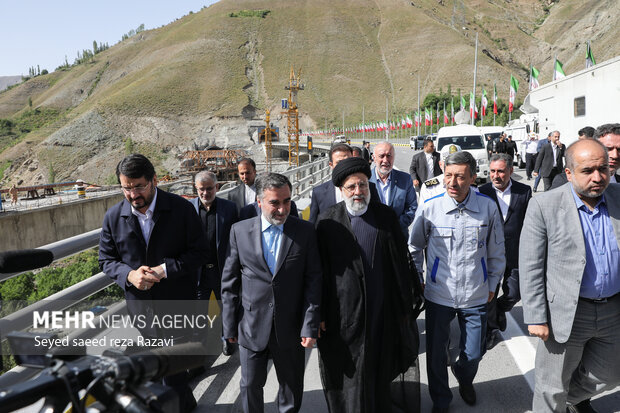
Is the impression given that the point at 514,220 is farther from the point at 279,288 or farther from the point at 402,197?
the point at 279,288

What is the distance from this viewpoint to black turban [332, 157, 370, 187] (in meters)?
3.27

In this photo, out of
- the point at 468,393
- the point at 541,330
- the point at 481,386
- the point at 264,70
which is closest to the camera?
the point at 541,330

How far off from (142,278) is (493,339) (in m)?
3.50

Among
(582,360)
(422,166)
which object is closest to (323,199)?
(582,360)

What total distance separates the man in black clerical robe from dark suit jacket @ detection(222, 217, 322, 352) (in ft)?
0.49

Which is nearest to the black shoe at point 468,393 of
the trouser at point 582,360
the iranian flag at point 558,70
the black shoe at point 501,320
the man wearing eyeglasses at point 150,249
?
the trouser at point 582,360

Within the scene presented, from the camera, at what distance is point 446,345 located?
3566 millimetres

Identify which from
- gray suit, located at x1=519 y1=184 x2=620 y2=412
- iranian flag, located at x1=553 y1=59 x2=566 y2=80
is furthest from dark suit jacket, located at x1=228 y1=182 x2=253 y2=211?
iranian flag, located at x1=553 y1=59 x2=566 y2=80

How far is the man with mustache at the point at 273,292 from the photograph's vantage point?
311cm

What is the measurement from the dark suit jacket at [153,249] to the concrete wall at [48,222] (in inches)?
814

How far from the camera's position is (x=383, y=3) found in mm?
173750

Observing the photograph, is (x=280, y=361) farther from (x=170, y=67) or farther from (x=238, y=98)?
(x=170, y=67)

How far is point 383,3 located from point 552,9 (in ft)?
200

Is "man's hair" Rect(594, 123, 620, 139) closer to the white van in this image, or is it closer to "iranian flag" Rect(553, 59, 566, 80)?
the white van
